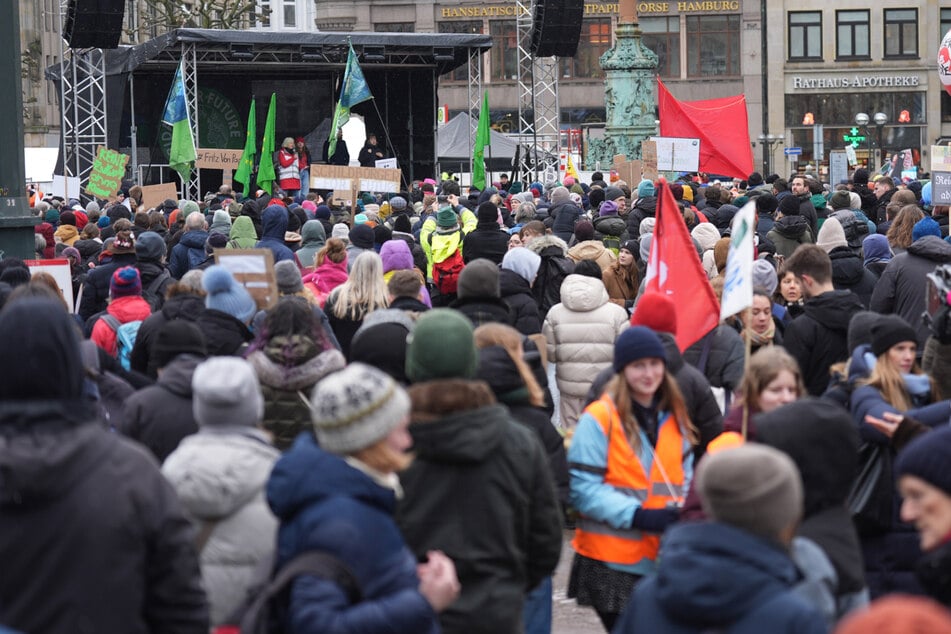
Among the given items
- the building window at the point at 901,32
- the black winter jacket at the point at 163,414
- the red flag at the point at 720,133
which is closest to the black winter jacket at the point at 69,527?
the black winter jacket at the point at 163,414

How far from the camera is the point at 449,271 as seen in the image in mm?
12828

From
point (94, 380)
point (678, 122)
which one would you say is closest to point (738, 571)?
point (94, 380)

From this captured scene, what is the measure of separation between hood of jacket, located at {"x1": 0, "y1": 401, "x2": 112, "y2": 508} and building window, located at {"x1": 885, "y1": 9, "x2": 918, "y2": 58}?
61.3 metres

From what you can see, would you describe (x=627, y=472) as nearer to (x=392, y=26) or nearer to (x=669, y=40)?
(x=669, y=40)

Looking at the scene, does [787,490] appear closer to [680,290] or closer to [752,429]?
[752,429]

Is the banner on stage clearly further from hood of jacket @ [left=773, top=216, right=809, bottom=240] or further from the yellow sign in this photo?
the yellow sign

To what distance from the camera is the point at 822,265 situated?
7.92 metres

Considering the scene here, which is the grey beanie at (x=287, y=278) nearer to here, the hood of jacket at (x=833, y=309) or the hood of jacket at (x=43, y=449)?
the hood of jacket at (x=833, y=309)

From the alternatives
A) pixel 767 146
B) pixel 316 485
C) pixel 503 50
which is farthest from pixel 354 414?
pixel 503 50

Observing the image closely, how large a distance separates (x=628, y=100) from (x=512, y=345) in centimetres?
2996

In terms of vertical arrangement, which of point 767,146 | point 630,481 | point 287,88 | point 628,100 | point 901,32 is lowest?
point 630,481

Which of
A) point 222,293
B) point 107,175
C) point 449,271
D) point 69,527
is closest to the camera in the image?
point 69,527

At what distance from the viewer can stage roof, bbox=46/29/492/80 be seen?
97.4ft

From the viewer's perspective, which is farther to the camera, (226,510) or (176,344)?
(176,344)
